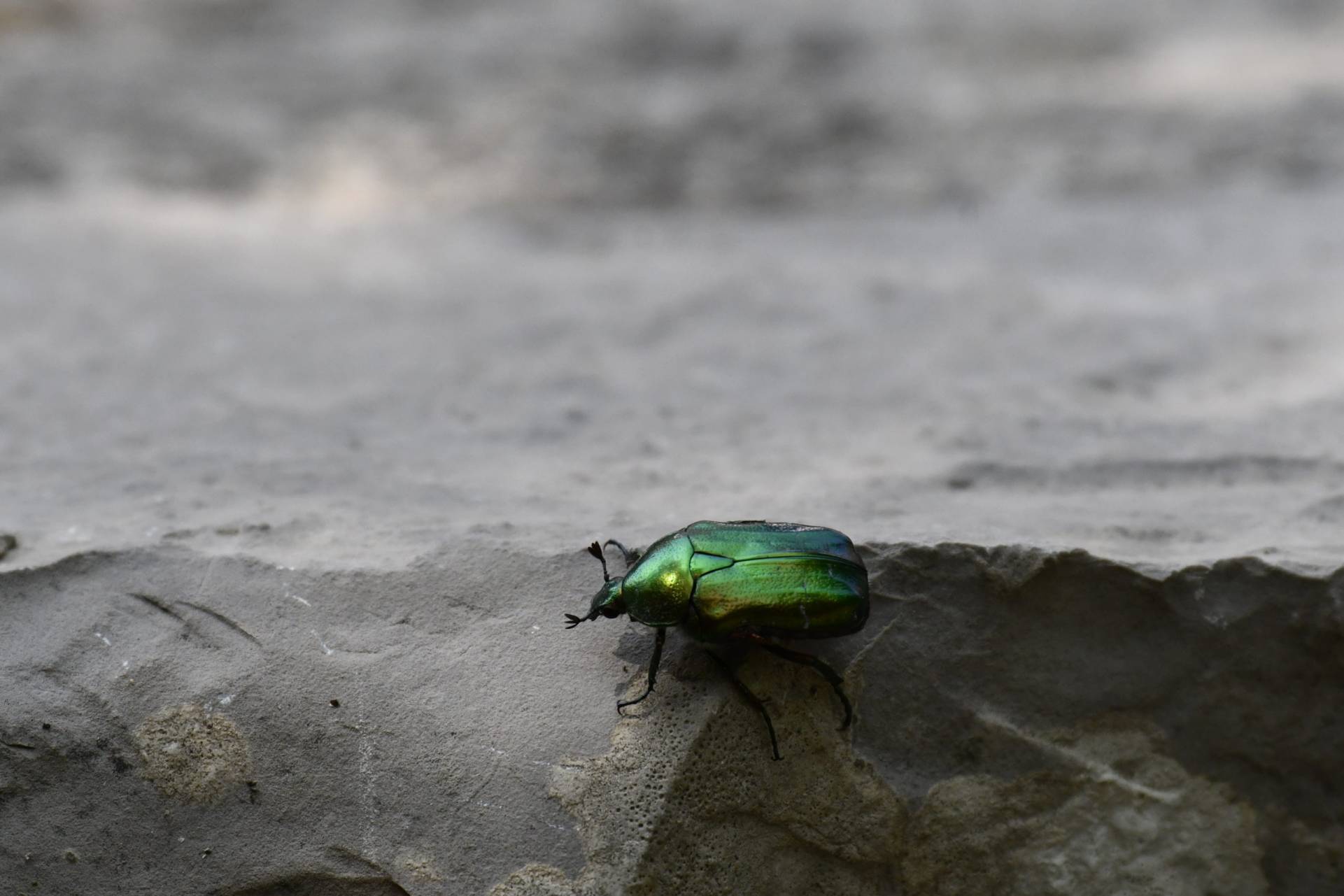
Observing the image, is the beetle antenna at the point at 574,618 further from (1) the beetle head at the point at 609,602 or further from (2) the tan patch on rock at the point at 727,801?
(2) the tan patch on rock at the point at 727,801

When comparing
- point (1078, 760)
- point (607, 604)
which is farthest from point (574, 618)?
point (1078, 760)

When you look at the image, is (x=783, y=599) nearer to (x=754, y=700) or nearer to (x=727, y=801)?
(x=754, y=700)

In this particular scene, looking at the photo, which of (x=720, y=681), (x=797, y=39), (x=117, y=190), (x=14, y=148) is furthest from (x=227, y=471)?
(x=797, y=39)

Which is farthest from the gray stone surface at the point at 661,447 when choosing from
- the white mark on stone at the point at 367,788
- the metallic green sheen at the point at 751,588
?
the metallic green sheen at the point at 751,588

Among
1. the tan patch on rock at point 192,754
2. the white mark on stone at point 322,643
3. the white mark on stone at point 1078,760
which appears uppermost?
the white mark on stone at point 322,643

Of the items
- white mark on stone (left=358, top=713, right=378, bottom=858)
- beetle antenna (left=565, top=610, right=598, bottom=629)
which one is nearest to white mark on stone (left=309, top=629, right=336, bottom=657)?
white mark on stone (left=358, top=713, right=378, bottom=858)

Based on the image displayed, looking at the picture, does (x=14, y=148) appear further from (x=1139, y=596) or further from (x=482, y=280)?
(x=1139, y=596)
